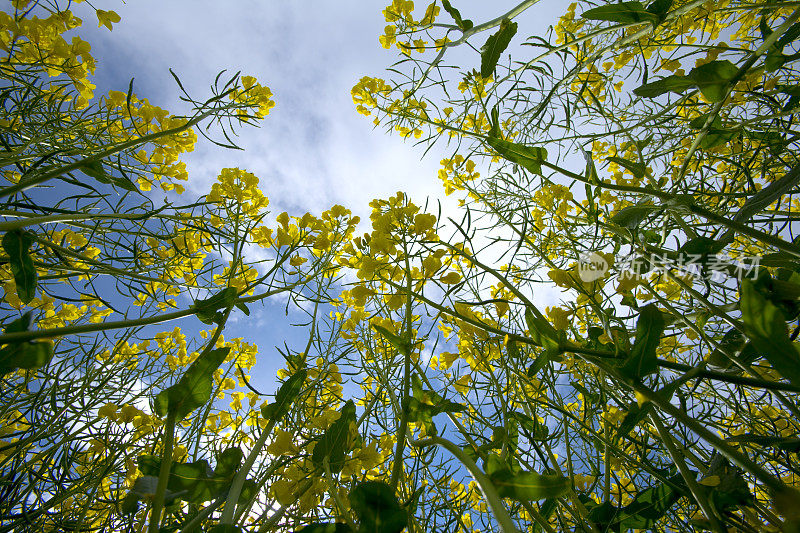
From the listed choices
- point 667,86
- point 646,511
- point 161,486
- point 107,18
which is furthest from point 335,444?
point 107,18

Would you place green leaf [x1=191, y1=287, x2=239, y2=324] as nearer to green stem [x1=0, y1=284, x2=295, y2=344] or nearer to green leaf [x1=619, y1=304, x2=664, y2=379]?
green stem [x1=0, y1=284, x2=295, y2=344]

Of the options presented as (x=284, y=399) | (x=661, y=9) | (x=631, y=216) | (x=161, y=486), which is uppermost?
(x=661, y=9)

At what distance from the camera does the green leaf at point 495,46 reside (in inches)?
23.9

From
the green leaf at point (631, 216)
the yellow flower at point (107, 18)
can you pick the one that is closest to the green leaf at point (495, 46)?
the green leaf at point (631, 216)

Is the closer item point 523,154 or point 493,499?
point 493,499

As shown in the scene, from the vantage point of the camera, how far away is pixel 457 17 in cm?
66

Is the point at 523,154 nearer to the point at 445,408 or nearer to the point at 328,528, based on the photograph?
the point at 445,408

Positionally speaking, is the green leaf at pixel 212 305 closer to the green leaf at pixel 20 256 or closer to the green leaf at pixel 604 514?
the green leaf at pixel 20 256

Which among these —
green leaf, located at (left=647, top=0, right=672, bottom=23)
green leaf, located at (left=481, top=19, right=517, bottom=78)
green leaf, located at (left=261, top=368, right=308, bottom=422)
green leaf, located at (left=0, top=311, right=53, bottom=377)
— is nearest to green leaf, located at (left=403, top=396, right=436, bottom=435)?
green leaf, located at (left=261, top=368, right=308, bottom=422)

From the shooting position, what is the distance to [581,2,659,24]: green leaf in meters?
0.53

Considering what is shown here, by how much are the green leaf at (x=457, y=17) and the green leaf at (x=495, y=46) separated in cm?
8

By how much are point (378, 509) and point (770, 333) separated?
309 mm

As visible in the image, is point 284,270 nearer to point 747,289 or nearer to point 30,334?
point 30,334

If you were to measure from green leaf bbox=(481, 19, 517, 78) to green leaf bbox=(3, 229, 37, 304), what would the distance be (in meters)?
0.64
